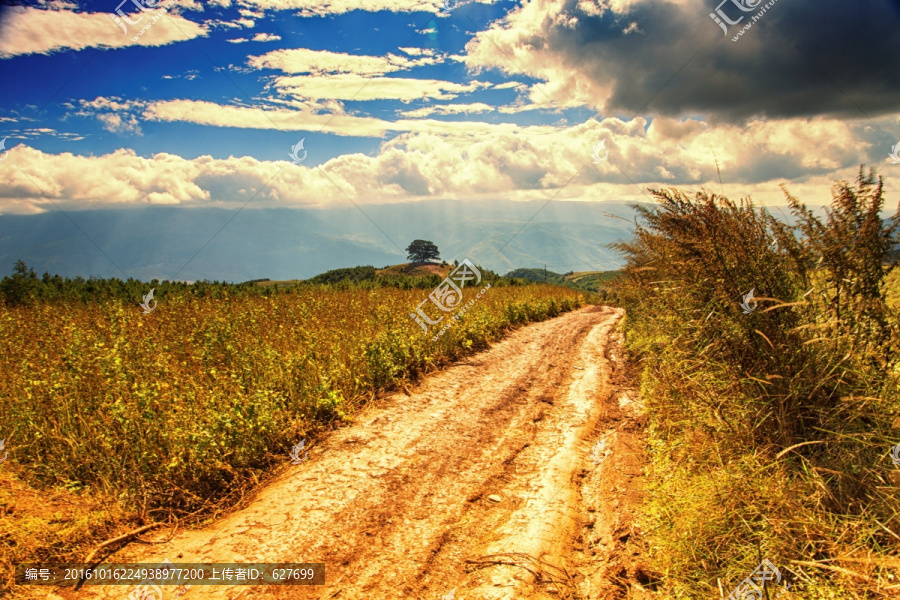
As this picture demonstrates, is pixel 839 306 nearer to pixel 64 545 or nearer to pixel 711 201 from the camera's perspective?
pixel 711 201

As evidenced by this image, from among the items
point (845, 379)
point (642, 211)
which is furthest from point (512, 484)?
point (642, 211)

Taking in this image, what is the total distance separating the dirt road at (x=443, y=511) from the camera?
297 cm

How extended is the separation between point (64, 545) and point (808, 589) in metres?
4.83

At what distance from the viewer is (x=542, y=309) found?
60.5 ft

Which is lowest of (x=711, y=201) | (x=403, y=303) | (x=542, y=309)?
(x=542, y=309)
